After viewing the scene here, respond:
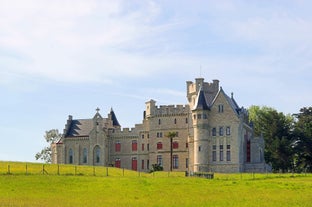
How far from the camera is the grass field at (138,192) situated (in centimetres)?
4419

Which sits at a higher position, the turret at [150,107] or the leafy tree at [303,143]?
the turret at [150,107]

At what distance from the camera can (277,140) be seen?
9988 cm

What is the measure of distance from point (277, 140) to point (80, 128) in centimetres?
2954

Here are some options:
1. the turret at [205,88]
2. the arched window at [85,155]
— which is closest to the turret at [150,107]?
the turret at [205,88]

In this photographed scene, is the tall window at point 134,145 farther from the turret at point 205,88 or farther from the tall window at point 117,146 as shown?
the turret at point 205,88

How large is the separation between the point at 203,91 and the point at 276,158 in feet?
53.6

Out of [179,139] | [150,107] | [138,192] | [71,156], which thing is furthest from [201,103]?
[138,192]

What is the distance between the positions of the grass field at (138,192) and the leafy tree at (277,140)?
4034 cm

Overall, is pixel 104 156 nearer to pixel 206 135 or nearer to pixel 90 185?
pixel 206 135

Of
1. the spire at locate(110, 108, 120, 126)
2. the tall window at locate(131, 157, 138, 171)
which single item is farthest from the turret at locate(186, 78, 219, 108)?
the spire at locate(110, 108, 120, 126)

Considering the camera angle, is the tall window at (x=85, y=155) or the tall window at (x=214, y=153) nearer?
the tall window at (x=214, y=153)

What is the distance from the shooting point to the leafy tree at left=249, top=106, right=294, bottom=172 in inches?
3952

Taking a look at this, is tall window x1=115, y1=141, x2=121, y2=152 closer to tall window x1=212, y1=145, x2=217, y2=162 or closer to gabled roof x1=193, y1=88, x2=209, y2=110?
gabled roof x1=193, y1=88, x2=209, y2=110

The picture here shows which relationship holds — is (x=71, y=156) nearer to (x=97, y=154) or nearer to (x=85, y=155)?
(x=85, y=155)
